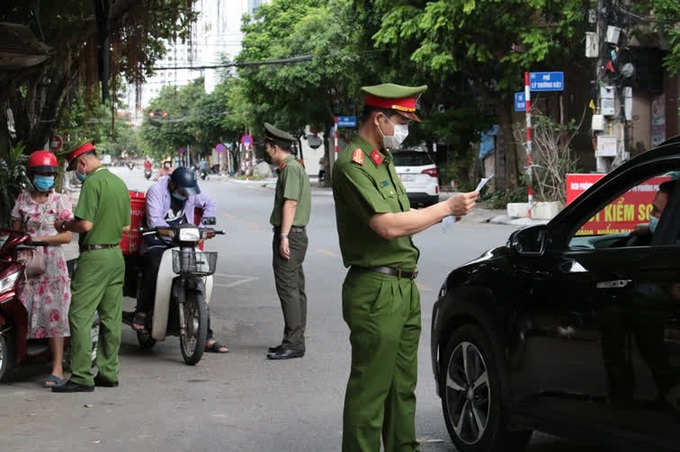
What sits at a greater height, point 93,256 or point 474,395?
point 93,256

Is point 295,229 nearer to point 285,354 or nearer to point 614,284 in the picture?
point 285,354

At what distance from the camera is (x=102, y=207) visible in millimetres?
7473

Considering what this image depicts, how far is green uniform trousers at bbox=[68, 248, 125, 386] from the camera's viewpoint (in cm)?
753

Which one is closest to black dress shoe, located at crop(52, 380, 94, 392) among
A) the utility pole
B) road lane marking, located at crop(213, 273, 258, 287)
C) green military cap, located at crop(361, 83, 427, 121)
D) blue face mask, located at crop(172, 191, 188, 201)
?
blue face mask, located at crop(172, 191, 188, 201)

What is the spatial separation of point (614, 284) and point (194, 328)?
4.79 m

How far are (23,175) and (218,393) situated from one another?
7.38 meters

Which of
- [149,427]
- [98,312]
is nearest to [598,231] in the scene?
[149,427]

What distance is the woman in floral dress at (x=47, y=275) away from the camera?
7.96m

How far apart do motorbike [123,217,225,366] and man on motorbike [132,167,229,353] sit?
0.09 m

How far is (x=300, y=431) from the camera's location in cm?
640

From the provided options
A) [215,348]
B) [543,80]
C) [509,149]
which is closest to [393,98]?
[215,348]

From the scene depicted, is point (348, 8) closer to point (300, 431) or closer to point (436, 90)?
point (436, 90)

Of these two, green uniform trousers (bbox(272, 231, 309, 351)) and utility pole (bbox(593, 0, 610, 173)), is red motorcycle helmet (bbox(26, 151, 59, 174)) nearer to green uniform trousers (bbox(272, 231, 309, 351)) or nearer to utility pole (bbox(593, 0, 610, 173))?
green uniform trousers (bbox(272, 231, 309, 351))

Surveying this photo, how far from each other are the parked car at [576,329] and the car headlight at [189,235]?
3270 millimetres
